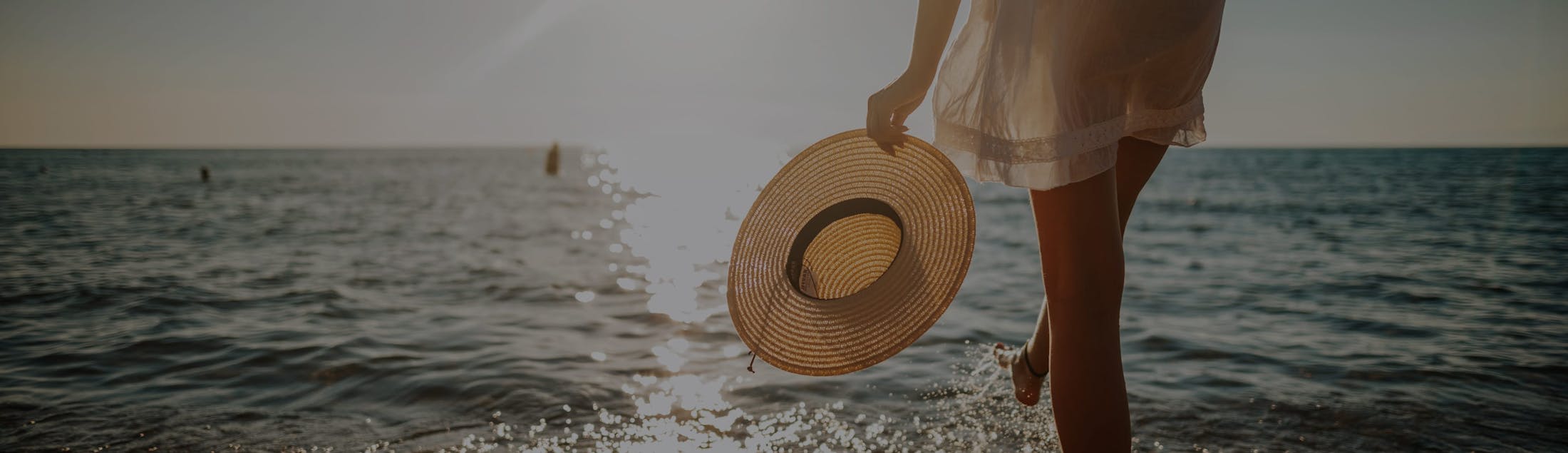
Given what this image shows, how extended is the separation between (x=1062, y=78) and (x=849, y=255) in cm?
92

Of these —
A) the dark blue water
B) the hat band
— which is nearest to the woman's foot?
the dark blue water

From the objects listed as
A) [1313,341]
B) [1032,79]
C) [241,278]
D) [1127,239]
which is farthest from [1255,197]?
[1032,79]

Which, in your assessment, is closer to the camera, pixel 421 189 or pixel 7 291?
pixel 7 291

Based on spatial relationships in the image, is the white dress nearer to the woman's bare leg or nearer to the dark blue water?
the woman's bare leg

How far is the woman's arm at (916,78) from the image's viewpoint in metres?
1.57

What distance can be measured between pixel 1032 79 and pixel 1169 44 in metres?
0.24

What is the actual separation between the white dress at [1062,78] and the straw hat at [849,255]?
40 cm

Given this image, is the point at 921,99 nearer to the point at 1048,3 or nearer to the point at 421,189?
the point at 1048,3

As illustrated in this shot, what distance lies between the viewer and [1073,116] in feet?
4.72

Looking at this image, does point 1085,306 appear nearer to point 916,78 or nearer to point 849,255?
point 916,78

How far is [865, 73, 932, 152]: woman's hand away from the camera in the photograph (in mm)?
1659

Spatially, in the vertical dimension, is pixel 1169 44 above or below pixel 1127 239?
above

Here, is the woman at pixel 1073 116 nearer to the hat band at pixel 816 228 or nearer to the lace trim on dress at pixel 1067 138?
the lace trim on dress at pixel 1067 138

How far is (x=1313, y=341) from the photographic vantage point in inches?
173
